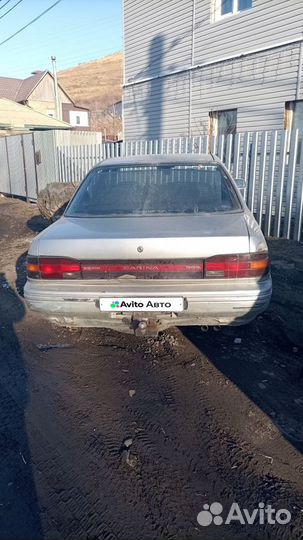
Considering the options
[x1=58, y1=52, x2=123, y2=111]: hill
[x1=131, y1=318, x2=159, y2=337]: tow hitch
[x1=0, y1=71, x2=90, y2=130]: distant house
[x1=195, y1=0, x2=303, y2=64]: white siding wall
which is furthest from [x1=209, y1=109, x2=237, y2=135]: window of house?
[x1=58, y1=52, x2=123, y2=111]: hill

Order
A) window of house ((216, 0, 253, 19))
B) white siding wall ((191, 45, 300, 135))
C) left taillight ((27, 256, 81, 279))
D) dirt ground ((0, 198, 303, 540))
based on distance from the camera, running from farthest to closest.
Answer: window of house ((216, 0, 253, 19)) → white siding wall ((191, 45, 300, 135)) → left taillight ((27, 256, 81, 279)) → dirt ground ((0, 198, 303, 540))

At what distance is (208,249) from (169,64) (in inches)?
474

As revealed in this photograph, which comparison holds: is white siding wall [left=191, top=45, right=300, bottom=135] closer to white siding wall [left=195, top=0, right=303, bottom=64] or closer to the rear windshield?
white siding wall [left=195, top=0, right=303, bottom=64]

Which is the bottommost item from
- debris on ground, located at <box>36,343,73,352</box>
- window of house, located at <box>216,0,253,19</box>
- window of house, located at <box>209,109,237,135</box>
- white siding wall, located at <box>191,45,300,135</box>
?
debris on ground, located at <box>36,343,73,352</box>

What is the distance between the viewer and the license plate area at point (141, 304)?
2.74 meters

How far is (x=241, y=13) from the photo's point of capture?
10086 millimetres

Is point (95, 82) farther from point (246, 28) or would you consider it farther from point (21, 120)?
point (246, 28)

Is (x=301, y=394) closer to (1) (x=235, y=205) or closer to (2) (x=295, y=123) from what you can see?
(1) (x=235, y=205)

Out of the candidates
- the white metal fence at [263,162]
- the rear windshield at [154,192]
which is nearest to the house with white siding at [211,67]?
the white metal fence at [263,162]

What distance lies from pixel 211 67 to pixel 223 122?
5.16ft

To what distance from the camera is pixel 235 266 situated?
8.85 feet

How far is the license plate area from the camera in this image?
2.74m

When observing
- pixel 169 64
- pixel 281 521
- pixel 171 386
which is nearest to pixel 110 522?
pixel 281 521

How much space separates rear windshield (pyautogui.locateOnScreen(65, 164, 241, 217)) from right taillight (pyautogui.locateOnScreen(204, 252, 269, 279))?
0.74 metres
